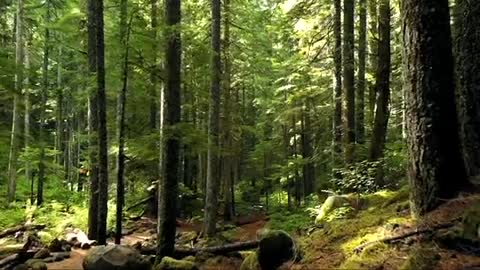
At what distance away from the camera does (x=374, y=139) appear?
1187cm

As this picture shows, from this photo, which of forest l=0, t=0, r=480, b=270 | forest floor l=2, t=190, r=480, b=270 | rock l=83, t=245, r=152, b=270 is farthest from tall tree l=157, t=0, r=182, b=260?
forest floor l=2, t=190, r=480, b=270

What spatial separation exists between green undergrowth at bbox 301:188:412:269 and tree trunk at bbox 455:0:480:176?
3.75ft

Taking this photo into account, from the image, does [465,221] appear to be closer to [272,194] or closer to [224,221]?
[224,221]

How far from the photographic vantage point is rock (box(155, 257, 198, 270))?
364 inches

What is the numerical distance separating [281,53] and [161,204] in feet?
73.4

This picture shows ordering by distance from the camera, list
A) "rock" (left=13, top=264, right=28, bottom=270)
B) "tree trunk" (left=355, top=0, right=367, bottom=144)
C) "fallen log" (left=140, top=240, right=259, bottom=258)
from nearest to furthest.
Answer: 1. "rock" (left=13, top=264, right=28, bottom=270)
2. "fallen log" (left=140, top=240, right=259, bottom=258)
3. "tree trunk" (left=355, top=0, right=367, bottom=144)

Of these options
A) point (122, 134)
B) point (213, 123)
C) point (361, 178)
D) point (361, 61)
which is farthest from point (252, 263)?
point (361, 61)

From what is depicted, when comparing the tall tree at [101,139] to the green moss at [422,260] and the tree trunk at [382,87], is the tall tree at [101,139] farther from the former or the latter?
Result: the green moss at [422,260]

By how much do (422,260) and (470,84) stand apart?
3046 millimetres

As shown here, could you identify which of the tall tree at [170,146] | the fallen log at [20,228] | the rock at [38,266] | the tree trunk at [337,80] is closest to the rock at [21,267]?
the rock at [38,266]

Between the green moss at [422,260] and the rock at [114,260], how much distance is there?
605cm

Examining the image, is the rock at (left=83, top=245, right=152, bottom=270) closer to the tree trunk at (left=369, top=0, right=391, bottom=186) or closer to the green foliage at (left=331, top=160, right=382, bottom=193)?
the green foliage at (left=331, top=160, right=382, bottom=193)

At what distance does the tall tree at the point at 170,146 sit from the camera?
9969 mm

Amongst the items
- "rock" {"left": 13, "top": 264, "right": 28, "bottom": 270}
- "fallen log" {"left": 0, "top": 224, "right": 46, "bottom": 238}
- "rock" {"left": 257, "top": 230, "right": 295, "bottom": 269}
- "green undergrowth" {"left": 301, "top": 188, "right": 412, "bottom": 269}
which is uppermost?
"green undergrowth" {"left": 301, "top": 188, "right": 412, "bottom": 269}
